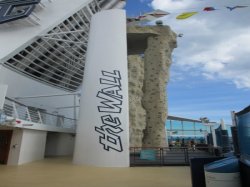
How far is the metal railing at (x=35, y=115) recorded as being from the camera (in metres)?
10.4

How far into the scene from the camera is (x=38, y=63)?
16.9m

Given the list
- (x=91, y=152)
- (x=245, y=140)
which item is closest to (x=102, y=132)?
(x=91, y=152)

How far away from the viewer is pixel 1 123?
760cm

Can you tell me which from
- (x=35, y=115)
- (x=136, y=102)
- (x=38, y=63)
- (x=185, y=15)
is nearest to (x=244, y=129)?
(x=185, y=15)

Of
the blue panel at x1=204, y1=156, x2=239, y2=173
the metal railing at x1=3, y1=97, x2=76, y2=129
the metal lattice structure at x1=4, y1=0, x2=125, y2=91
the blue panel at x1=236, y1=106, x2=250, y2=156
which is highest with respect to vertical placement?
the metal lattice structure at x1=4, y1=0, x2=125, y2=91

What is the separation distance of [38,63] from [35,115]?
459 centimetres

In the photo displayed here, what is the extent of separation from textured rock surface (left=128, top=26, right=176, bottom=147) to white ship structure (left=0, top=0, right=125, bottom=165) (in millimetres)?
4762

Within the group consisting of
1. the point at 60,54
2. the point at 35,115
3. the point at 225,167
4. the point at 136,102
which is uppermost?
the point at 60,54

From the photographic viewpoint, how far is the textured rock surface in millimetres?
17094

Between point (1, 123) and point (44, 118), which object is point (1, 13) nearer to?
point (44, 118)

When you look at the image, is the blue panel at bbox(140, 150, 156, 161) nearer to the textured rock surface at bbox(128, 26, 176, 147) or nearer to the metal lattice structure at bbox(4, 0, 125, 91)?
the textured rock surface at bbox(128, 26, 176, 147)

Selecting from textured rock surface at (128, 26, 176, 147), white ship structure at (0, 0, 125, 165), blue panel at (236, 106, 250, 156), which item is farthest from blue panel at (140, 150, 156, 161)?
textured rock surface at (128, 26, 176, 147)

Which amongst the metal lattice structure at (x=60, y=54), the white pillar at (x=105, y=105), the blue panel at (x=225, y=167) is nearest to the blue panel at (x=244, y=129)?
the blue panel at (x=225, y=167)

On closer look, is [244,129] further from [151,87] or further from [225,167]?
[151,87]
